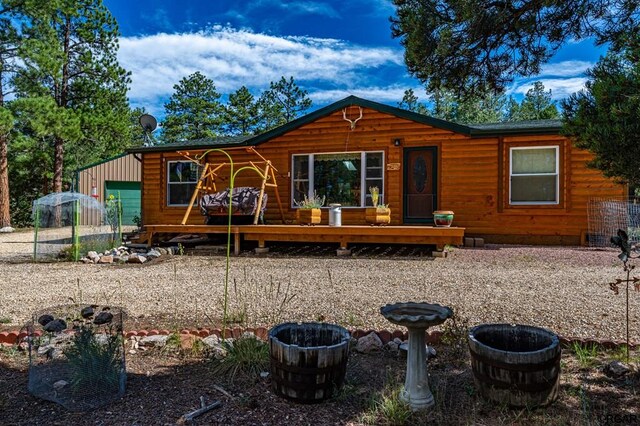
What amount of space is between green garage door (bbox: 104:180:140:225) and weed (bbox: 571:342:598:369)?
21.5m

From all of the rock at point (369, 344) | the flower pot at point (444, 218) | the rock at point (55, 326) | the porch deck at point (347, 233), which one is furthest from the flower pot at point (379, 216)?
the rock at point (55, 326)

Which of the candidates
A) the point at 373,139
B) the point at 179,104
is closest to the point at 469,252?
the point at 373,139

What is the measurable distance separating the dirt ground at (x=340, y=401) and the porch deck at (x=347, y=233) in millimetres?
Answer: 5212

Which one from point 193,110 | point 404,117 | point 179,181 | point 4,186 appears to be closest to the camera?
point 404,117

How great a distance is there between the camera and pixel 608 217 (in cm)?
896

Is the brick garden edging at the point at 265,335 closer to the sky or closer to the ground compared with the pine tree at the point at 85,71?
closer to the ground

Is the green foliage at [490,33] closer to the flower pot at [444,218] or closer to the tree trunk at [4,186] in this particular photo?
the flower pot at [444,218]

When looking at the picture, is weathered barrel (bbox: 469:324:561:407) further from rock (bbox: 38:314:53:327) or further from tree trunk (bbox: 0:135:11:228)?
tree trunk (bbox: 0:135:11:228)

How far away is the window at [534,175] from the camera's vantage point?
9461 millimetres

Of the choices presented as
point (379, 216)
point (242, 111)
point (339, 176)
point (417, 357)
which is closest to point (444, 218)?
point (379, 216)

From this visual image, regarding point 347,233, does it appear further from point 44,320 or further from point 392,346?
point 44,320

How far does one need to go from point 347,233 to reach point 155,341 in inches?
225

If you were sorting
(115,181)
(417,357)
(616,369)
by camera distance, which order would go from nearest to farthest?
1. (417,357)
2. (616,369)
3. (115,181)

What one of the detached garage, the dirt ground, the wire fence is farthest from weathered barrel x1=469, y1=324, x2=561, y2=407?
the detached garage
